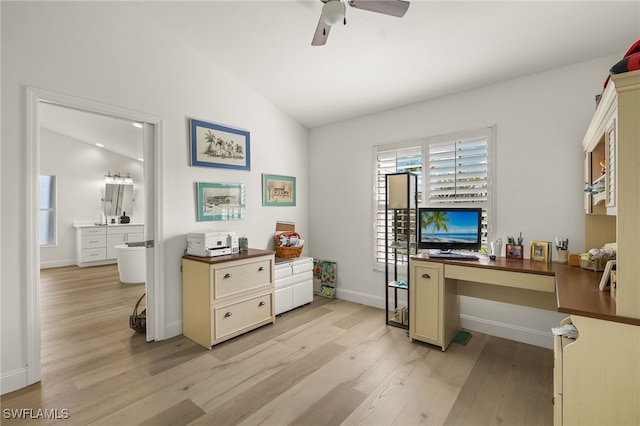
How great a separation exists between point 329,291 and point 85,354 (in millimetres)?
2743

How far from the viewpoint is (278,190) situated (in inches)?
162

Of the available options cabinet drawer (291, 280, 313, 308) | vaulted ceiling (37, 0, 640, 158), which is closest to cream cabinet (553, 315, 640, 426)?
vaulted ceiling (37, 0, 640, 158)

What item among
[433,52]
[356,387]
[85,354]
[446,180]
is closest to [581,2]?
[433,52]

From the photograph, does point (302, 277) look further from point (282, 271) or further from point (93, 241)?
point (93, 241)

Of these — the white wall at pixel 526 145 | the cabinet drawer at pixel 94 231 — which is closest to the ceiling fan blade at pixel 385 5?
the white wall at pixel 526 145

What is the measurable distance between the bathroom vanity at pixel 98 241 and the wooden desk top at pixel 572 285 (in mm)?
6798

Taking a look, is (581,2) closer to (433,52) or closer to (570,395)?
(433,52)

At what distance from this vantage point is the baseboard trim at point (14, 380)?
207 centimetres

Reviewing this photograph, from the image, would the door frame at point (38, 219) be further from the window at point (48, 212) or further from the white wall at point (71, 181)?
the window at point (48, 212)

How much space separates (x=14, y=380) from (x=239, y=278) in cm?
171

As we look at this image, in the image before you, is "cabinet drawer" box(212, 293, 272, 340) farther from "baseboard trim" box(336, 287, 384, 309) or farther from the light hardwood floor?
"baseboard trim" box(336, 287, 384, 309)

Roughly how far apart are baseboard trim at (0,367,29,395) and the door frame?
0.9 inches

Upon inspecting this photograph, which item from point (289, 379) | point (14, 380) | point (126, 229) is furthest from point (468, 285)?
point (126, 229)

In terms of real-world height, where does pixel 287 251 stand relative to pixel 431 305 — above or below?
above
